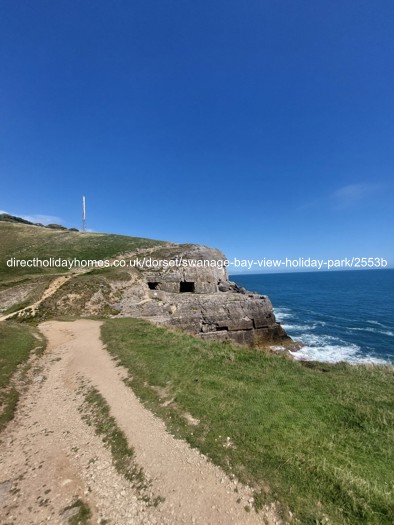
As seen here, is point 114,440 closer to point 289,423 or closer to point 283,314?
point 289,423

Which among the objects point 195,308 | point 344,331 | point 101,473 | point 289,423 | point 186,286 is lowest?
point 344,331

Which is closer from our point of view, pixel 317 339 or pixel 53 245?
pixel 317 339

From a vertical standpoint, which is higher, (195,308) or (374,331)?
(195,308)

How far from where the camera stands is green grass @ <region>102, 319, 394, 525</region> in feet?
22.0

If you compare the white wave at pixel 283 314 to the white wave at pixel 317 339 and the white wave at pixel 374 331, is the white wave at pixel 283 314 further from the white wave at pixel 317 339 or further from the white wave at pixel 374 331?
the white wave at pixel 374 331

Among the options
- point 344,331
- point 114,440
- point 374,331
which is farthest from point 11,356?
point 374,331

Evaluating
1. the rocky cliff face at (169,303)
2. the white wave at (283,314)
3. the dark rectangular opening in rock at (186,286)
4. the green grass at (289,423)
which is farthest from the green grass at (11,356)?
the white wave at (283,314)

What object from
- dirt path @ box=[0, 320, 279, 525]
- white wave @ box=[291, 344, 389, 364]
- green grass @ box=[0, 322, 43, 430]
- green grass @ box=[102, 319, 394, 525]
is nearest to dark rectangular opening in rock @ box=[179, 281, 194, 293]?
white wave @ box=[291, 344, 389, 364]

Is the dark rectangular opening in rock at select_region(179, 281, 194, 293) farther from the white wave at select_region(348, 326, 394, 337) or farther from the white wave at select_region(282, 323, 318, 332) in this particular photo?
the white wave at select_region(348, 326, 394, 337)

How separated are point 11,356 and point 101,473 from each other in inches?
511

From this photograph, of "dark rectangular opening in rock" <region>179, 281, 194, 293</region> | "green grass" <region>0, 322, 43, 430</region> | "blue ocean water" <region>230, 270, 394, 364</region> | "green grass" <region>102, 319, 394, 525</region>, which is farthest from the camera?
"dark rectangular opening in rock" <region>179, 281, 194, 293</region>

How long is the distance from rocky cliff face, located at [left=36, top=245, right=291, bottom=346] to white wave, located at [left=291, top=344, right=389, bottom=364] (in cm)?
399

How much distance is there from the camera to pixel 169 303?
39062 millimetres

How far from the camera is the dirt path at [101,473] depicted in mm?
6535
